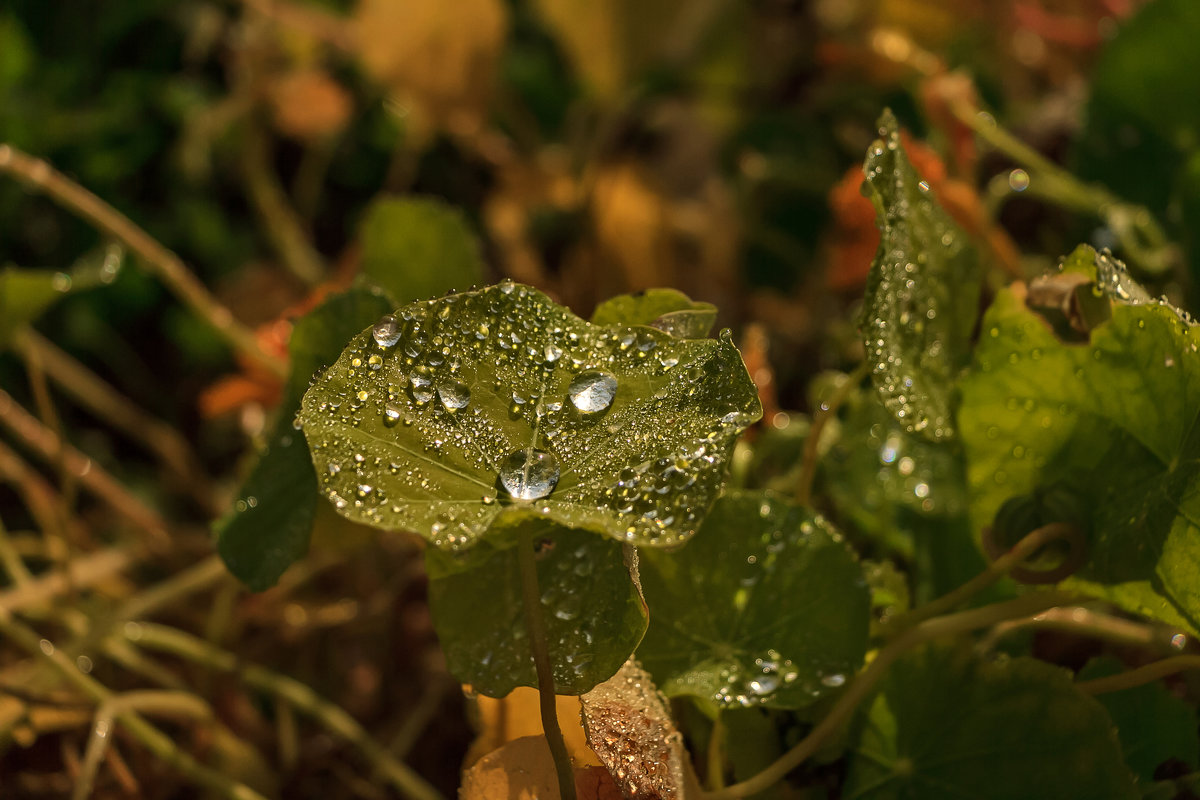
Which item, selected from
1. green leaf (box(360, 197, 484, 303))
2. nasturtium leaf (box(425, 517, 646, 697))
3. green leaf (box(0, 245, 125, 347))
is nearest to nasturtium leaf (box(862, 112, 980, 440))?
nasturtium leaf (box(425, 517, 646, 697))

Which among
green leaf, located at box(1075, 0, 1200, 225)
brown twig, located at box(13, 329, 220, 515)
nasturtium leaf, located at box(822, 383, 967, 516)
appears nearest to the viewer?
nasturtium leaf, located at box(822, 383, 967, 516)

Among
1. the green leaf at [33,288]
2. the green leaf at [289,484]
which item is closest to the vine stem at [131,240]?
the green leaf at [33,288]

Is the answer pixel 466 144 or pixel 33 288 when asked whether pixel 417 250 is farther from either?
pixel 466 144

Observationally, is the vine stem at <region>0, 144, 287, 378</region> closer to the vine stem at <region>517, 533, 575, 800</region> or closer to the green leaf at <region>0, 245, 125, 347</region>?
the green leaf at <region>0, 245, 125, 347</region>

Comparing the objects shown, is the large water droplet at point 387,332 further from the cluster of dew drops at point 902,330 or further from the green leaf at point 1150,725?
the green leaf at point 1150,725

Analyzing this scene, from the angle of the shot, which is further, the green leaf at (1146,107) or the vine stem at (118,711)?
the green leaf at (1146,107)
